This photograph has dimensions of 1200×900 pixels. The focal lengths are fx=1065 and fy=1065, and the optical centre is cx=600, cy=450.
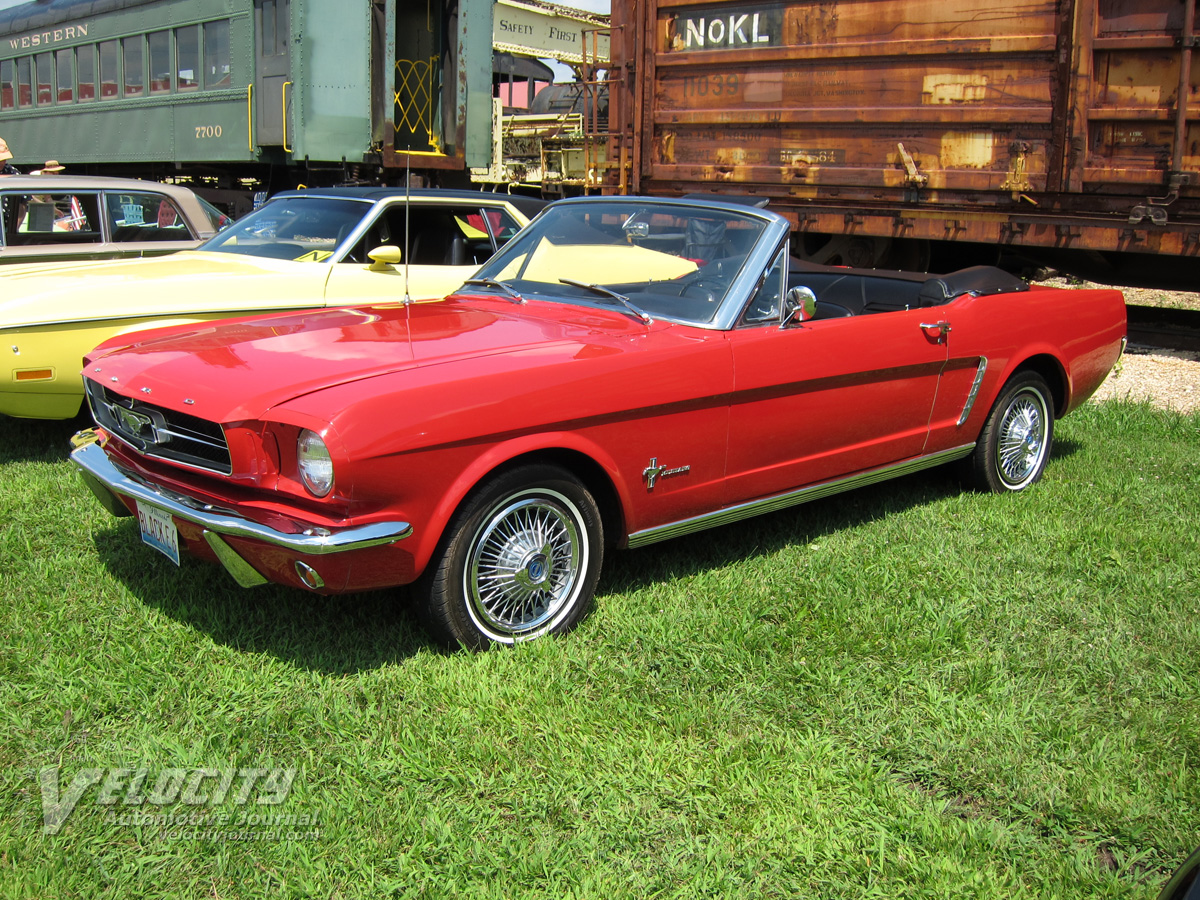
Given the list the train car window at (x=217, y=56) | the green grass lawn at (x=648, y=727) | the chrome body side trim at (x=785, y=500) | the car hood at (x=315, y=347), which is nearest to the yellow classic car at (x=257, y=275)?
the car hood at (x=315, y=347)

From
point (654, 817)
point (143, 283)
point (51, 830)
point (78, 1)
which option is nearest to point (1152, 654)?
point (654, 817)

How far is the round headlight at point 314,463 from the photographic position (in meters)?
2.86

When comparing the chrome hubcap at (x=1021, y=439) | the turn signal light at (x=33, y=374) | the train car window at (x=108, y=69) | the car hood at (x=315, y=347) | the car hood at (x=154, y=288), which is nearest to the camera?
the car hood at (x=315, y=347)

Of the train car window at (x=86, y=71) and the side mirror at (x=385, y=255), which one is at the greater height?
the train car window at (x=86, y=71)

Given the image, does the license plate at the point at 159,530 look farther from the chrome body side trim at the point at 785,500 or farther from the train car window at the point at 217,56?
the train car window at the point at 217,56

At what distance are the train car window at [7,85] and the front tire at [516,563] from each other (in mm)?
18972

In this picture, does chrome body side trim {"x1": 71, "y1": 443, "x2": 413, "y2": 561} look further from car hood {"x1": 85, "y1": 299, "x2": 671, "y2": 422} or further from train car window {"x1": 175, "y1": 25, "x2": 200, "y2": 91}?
train car window {"x1": 175, "y1": 25, "x2": 200, "y2": 91}

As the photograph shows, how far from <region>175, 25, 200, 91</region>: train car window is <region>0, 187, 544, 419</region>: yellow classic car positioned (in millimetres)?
8456

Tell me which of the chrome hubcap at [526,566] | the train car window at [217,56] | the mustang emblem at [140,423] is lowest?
the chrome hubcap at [526,566]

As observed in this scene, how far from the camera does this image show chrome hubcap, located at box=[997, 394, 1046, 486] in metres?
5.14

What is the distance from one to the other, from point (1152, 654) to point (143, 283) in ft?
15.6

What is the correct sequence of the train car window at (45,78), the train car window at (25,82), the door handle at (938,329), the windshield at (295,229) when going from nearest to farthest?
the door handle at (938,329) < the windshield at (295,229) < the train car window at (45,78) < the train car window at (25,82)

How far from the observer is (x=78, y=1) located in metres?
16.1

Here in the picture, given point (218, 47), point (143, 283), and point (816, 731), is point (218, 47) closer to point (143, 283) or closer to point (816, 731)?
point (143, 283)
